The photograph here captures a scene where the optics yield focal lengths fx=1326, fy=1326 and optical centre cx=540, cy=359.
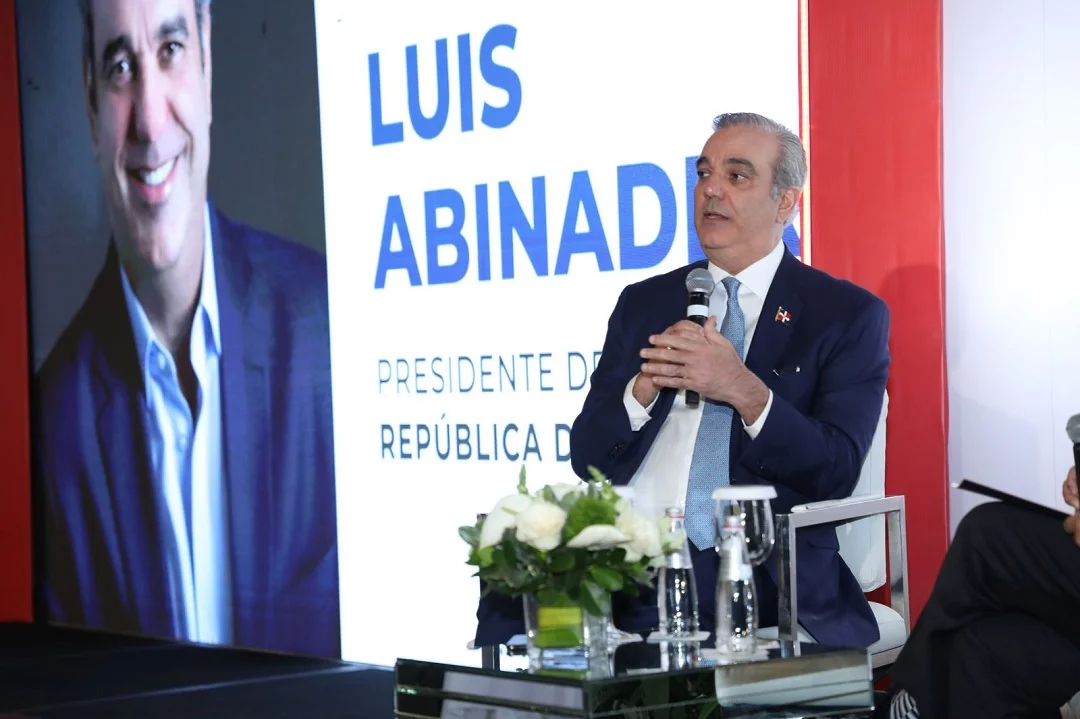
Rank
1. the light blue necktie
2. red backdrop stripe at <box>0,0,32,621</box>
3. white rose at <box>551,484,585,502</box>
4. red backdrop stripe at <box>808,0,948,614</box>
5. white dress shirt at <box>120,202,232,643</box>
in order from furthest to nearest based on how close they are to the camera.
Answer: red backdrop stripe at <box>0,0,32,621</box> → white dress shirt at <box>120,202,232,643</box> → red backdrop stripe at <box>808,0,948,614</box> → the light blue necktie → white rose at <box>551,484,585,502</box>

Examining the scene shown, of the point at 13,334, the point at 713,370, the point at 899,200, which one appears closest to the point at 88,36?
the point at 13,334

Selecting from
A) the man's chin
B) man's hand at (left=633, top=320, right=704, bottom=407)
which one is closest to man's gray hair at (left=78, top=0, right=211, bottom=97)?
the man's chin

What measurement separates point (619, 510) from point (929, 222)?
5.63 ft

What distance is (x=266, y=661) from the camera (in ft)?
17.7

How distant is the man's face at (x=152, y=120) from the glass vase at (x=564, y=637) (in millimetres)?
3858

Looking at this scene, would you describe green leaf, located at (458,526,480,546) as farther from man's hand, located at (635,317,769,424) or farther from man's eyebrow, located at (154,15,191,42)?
man's eyebrow, located at (154,15,191,42)

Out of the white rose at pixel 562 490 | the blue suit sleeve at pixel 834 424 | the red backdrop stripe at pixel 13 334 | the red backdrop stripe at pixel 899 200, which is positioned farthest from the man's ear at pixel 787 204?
the red backdrop stripe at pixel 13 334

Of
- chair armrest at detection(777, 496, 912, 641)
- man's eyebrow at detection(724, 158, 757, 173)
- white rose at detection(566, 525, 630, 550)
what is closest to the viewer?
white rose at detection(566, 525, 630, 550)

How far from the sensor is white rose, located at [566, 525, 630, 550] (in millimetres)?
2115

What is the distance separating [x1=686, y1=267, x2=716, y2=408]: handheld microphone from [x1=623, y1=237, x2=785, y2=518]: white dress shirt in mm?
117

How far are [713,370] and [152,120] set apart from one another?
3.87m

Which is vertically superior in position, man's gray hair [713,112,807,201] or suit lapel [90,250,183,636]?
man's gray hair [713,112,807,201]

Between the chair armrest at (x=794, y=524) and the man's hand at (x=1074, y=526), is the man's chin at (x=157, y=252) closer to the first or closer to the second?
the chair armrest at (x=794, y=524)

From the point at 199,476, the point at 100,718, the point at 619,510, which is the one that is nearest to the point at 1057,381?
the point at 619,510
